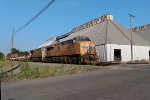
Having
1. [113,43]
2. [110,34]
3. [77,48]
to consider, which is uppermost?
[110,34]

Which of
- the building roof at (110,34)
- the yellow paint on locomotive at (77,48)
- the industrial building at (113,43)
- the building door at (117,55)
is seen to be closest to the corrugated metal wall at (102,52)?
the industrial building at (113,43)

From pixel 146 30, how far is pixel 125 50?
20684 mm

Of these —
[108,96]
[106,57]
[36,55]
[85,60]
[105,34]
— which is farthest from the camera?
[36,55]

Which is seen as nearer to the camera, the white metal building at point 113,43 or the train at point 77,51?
the train at point 77,51

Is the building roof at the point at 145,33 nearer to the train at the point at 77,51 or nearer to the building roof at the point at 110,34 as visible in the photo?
the building roof at the point at 110,34

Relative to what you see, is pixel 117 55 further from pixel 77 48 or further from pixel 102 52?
pixel 77 48

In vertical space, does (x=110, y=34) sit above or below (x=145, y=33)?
below

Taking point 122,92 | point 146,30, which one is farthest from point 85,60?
point 146,30

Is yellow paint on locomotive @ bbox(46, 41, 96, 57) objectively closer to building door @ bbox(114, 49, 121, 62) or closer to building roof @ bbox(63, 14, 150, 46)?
building roof @ bbox(63, 14, 150, 46)

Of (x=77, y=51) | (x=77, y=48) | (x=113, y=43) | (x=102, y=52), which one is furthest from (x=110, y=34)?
(x=77, y=51)

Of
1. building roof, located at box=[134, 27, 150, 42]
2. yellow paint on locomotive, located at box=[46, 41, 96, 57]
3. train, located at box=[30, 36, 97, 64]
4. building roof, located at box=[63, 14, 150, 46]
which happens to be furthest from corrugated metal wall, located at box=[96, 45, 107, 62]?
building roof, located at box=[134, 27, 150, 42]

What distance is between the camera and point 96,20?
58781 millimetres

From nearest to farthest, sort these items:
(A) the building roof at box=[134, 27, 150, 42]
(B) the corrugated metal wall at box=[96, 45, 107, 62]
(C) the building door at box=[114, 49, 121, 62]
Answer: (B) the corrugated metal wall at box=[96, 45, 107, 62] < (C) the building door at box=[114, 49, 121, 62] < (A) the building roof at box=[134, 27, 150, 42]

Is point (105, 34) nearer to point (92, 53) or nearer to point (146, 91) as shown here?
point (92, 53)
